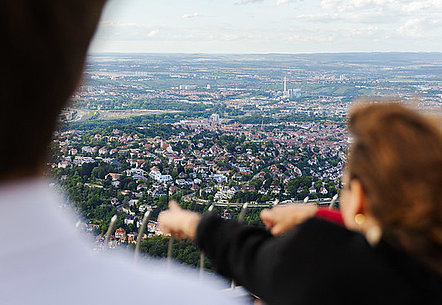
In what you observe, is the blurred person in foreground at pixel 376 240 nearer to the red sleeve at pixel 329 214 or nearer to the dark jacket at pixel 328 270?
the dark jacket at pixel 328 270

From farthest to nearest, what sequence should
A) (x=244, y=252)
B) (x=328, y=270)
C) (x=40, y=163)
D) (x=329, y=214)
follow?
(x=329, y=214)
(x=244, y=252)
(x=328, y=270)
(x=40, y=163)

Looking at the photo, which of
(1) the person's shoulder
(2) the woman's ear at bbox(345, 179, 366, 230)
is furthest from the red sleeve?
(1) the person's shoulder

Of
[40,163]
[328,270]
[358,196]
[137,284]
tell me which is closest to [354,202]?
[358,196]

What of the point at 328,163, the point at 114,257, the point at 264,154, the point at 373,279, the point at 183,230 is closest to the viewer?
the point at 114,257

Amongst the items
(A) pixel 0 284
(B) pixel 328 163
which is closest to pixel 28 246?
(A) pixel 0 284

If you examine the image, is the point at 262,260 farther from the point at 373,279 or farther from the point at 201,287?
the point at 201,287

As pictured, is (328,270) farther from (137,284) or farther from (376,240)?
(137,284)

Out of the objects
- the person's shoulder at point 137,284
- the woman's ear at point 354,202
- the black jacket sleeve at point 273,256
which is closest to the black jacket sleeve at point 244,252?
the black jacket sleeve at point 273,256
